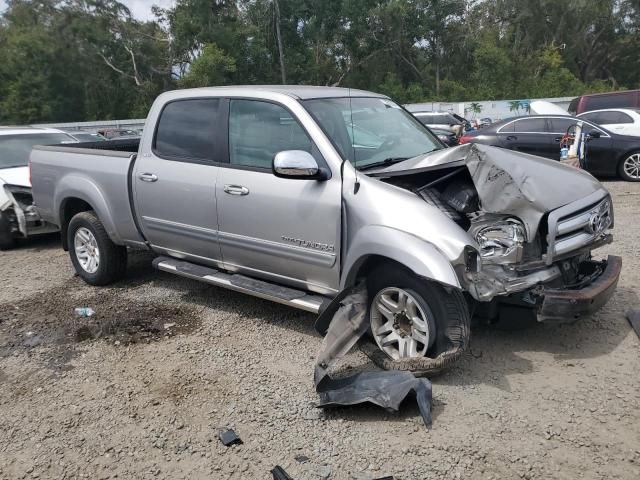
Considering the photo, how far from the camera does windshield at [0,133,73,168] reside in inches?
331

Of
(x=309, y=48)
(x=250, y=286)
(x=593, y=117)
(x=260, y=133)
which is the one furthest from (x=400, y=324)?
(x=309, y=48)

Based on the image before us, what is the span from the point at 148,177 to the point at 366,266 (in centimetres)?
232

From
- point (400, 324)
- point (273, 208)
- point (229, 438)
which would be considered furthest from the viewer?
point (273, 208)

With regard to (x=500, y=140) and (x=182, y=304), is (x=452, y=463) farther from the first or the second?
(x=500, y=140)

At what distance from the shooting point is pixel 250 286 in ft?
14.7

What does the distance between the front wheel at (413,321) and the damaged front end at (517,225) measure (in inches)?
8.8

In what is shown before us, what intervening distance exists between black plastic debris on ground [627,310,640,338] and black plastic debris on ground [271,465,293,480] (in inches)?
112

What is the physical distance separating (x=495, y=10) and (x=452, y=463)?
54243 mm

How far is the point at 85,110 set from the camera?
4606 centimetres

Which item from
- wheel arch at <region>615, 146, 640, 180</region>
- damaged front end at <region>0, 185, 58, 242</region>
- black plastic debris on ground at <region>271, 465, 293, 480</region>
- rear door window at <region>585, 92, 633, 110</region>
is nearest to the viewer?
black plastic debris on ground at <region>271, 465, 293, 480</region>

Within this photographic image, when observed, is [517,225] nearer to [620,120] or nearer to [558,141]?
[558,141]

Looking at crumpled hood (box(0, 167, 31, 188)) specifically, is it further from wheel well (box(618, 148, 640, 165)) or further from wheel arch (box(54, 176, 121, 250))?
wheel well (box(618, 148, 640, 165))

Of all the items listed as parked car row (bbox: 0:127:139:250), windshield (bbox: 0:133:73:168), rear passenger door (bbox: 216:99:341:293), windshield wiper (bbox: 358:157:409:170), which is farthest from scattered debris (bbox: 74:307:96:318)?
windshield (bbox: 0:133:73:168)

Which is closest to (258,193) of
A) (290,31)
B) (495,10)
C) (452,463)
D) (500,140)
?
(452,463)
